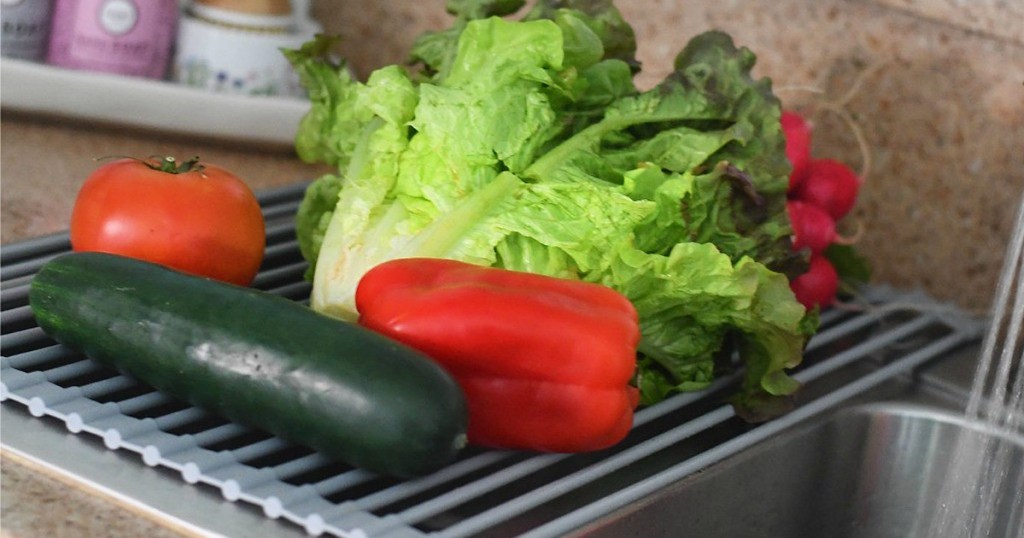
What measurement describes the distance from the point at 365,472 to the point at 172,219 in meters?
0.31

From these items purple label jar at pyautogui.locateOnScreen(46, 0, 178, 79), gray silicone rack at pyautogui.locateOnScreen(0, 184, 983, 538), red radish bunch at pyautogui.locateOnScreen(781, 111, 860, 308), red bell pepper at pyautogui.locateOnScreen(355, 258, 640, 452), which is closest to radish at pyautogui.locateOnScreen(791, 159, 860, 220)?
red radish bunch at pyautogui.locateOnScreen(781, 111, 860, 308)

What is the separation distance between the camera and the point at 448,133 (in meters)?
1.05

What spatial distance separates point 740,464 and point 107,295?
0.48 metres

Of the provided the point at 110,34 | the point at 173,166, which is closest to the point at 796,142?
the point at 173,166

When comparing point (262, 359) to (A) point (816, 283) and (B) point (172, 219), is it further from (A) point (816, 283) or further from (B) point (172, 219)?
(A) point (816, 283)

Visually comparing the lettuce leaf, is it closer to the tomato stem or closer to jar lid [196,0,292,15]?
the tomato stem

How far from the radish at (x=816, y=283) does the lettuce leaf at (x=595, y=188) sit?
0.14 meters

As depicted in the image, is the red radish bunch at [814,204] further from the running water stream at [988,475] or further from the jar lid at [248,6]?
the jar lid at [248,6]

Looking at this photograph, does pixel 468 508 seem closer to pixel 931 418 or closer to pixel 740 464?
pixel 740 464

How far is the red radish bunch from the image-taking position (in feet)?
4.22

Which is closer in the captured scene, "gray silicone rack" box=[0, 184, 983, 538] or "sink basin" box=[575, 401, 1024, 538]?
"gray silicone rack" box=[0, 184, 983, 538]

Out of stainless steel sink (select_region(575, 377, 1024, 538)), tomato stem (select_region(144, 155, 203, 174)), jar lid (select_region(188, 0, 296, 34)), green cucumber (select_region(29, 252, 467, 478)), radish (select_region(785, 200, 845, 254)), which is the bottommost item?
stainless steel sink (select_region(575, 377, 1024, 538))

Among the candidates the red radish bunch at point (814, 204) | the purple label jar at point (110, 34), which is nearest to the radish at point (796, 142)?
the red radish bunch at point (814, 204)

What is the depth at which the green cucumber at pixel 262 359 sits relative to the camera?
0.86 meters
